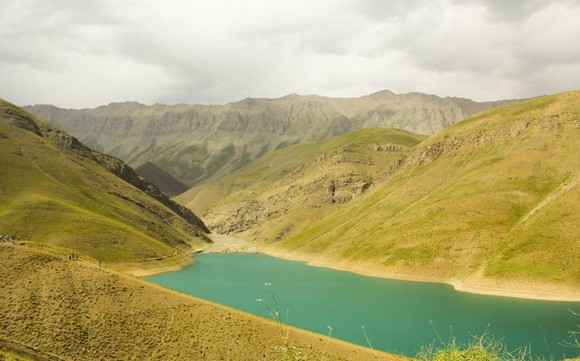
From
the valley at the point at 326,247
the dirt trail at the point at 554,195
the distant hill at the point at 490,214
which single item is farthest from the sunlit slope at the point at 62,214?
the dirt trail at the point at 554,195

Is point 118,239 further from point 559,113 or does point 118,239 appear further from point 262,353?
point 559,113

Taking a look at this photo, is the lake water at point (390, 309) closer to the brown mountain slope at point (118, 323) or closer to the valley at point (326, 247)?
the valley at point (326, 247)

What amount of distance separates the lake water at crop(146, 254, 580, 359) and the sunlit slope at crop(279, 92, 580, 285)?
11730 mm

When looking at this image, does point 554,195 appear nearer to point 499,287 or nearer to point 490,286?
point 490,286

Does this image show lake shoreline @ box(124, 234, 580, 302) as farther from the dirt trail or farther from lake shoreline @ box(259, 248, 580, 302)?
the dirt trail

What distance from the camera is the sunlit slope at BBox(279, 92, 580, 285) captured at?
115500 millimetres

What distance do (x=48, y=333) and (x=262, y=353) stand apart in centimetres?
2380

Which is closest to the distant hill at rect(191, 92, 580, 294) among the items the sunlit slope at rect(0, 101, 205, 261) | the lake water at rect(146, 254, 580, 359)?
the lake water at rect(146, 254, 580, 359)

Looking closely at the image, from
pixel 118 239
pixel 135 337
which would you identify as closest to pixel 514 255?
pixel 135 337

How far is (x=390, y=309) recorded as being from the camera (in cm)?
9456

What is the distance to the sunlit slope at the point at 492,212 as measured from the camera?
4547 inches

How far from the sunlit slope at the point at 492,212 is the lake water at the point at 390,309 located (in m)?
11.7

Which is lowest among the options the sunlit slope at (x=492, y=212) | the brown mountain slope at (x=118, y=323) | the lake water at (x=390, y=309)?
the lake water at (x=390, y=309)

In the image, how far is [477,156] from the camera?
180 metres
